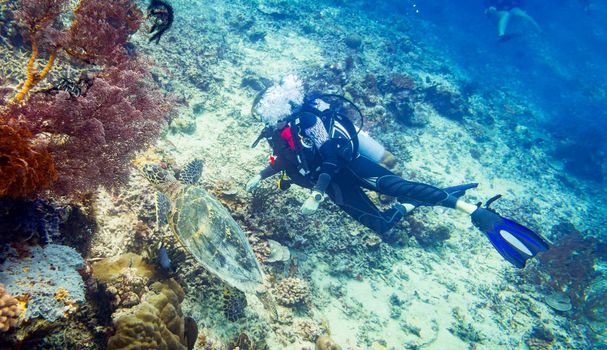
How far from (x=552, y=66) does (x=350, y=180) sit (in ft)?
120

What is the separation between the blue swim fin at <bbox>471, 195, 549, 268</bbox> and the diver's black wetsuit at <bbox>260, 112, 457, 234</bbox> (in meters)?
0.73

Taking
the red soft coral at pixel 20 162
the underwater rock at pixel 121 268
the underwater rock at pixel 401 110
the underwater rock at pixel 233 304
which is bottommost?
the underwater rock at pixel 233 304

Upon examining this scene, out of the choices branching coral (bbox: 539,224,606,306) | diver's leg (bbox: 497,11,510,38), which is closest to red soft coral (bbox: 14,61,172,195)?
branching coral (bbox: 539,224,606,306)

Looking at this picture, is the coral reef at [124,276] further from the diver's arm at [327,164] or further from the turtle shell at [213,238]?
the diver's arm at [327,164]

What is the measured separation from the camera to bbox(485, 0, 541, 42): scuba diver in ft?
74.5

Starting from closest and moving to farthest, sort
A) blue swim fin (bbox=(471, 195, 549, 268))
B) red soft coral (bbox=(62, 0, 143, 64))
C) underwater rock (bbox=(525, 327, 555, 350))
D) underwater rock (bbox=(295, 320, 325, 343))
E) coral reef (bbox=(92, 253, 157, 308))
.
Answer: coral reef (bbox=(92, 253, 157, 308)), red soft coral (bbox=(62, 0, 143, 64)), underwater rock (bbox=(295, 320, 325, 343)), blue swim fin (bbox=(471, 195, 549, 268)), underwater rock (bbox=(525, 327, 555, 350))

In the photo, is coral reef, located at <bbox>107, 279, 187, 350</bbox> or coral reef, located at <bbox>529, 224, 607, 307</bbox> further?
coral reef, located at <bbox>529, 224, 607, 307</bbox>

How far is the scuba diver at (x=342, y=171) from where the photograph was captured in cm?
493

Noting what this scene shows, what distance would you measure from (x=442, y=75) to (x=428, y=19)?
18867 mm

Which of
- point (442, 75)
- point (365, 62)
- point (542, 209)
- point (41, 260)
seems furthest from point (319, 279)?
point (442, 75)

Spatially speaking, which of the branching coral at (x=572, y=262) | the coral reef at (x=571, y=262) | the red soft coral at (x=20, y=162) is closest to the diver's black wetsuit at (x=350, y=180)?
the red soft coral at (x=20, y=162)

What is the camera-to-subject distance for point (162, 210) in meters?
3.82

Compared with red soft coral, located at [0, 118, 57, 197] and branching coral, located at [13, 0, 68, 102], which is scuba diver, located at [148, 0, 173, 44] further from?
red soft coral, located at [0, 118, 57, 197]

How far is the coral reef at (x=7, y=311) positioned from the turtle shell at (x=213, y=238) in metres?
1.56
